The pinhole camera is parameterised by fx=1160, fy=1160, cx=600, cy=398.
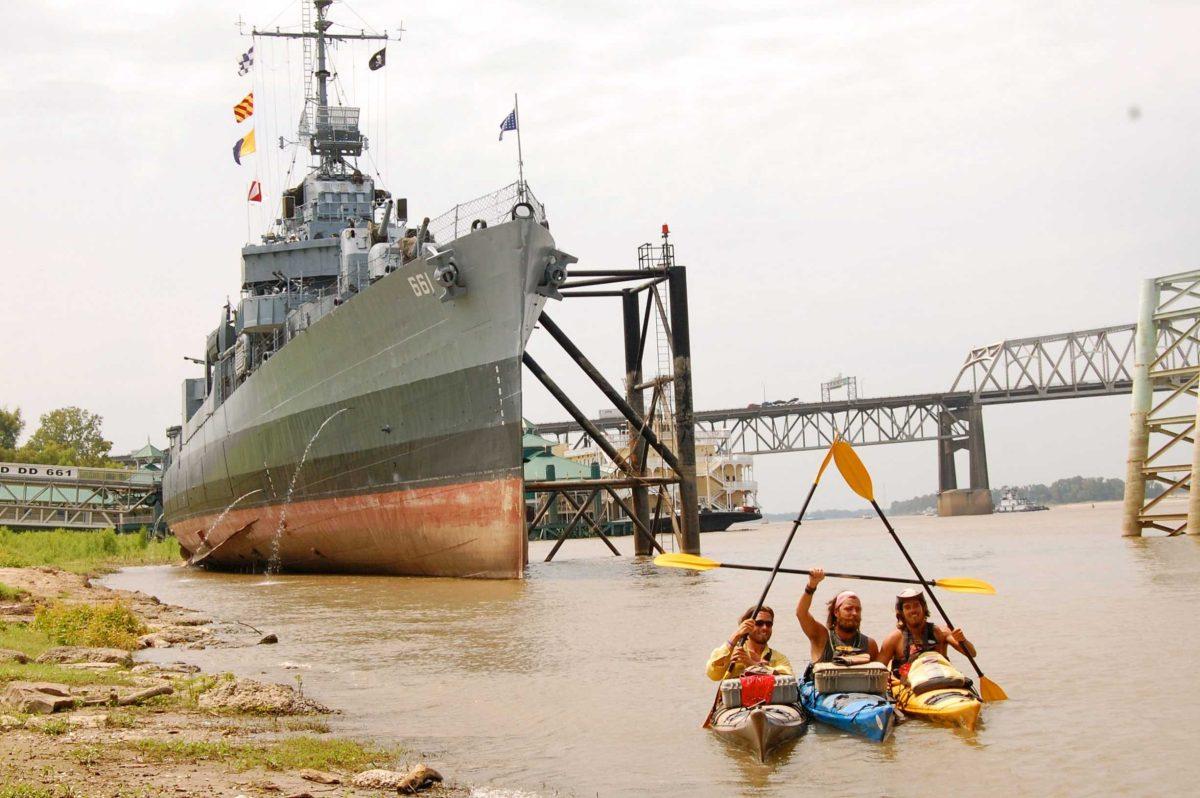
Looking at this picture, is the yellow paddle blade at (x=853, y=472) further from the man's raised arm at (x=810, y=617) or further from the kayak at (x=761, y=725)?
the kayak at (x=761, y=725)

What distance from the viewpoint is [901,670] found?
10781mm

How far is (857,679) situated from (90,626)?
1037 centimetres

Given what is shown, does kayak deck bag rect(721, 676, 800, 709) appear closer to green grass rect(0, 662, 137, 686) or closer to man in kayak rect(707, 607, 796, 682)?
man in kayak rect(707, 607, 796, 682)

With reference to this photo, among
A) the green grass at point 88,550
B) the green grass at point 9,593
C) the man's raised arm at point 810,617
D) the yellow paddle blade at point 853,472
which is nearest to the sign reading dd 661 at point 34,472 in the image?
Result: the green grass at point 88,550

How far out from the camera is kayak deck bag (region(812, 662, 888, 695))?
999 centimetres

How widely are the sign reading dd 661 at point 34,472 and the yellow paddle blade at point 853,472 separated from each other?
66.8m

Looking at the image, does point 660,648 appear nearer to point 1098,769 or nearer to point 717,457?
point 1098,769

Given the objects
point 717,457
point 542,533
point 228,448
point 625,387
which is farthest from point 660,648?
point 717,457

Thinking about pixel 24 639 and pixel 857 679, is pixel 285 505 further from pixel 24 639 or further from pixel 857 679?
pixel 857 679

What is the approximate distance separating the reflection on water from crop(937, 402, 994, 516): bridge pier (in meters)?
87.3

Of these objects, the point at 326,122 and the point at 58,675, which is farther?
the point at 326,122

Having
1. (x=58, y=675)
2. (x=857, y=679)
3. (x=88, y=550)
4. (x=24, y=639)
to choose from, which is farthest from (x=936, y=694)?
(x=88, y=550)

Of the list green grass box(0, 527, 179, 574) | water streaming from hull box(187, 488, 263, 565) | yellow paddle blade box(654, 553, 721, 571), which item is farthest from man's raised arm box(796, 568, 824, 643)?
green grass box(0, 527, 179, 574)

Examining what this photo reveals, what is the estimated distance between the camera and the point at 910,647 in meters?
10.8
